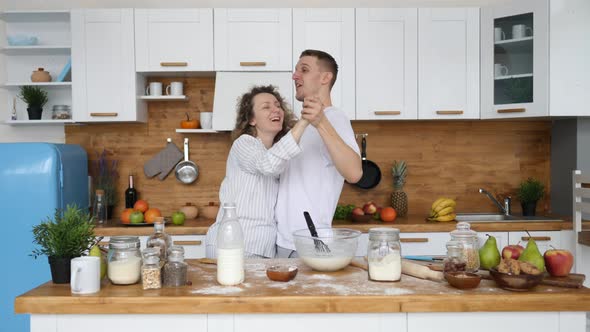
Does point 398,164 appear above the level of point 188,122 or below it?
below

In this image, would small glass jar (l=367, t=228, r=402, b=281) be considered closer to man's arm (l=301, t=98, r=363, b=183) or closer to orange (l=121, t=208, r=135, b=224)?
man's arm (l=301, t=98, r=363, b=183)

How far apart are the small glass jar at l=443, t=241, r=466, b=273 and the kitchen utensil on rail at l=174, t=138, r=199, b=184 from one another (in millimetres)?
2666

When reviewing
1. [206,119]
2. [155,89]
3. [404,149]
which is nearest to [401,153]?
[404,149]

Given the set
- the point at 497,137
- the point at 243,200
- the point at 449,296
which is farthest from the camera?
the point at 497,137

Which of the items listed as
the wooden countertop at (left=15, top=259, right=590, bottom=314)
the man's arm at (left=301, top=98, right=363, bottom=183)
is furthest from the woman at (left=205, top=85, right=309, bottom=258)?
the wooden countertop at (left=15, top=259, right=590, bottom=314)

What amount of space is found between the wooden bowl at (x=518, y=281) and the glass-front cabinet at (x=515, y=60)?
231cm

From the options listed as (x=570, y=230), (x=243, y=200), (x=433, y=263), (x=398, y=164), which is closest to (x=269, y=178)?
(x=243, y=200)

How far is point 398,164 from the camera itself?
4113mm

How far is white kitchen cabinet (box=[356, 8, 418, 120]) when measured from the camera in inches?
148

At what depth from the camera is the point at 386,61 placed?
3.78 meters

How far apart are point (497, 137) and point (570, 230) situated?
0.94 metres

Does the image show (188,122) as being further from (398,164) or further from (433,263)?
(433,263)

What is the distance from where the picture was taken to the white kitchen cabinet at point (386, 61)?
3.77 meters

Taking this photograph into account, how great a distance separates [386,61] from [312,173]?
68.3 inches
